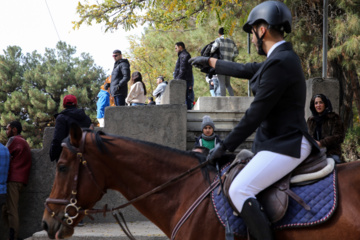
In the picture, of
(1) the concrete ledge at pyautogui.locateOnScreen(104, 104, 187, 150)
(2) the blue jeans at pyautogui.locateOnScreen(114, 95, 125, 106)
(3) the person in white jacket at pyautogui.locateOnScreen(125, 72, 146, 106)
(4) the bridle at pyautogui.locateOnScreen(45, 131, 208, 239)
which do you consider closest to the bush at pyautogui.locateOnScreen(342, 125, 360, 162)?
(3) the person in white jacket at pyautogui.locateOnScreen(125, 72, 146, 106)

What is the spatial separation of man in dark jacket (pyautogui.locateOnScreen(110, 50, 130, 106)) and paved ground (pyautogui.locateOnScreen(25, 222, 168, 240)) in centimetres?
385

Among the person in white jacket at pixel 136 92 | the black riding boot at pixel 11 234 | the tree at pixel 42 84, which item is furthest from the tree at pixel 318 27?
the tree at pixel 42 84

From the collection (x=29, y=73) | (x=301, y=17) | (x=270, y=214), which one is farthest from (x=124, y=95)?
(x=29, y=73)

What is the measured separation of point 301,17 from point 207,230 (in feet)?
42.4

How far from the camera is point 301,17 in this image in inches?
610

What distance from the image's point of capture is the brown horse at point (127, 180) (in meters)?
3.93

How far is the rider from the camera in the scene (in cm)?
357

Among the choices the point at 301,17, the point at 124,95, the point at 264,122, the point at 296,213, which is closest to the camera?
the point at 296,213

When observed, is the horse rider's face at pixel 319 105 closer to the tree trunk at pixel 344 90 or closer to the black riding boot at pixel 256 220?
the black riding boot at pixel 256 220

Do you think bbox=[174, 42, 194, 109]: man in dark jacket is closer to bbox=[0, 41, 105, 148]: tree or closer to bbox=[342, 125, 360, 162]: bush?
bbox=[342, 125, 360, 162]: bush

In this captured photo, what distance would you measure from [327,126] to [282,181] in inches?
169

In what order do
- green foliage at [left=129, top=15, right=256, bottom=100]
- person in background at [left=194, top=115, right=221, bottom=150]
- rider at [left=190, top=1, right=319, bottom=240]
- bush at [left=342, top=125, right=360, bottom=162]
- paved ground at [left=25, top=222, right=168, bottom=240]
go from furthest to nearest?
green foliage at [left=129, top=15, right=256, bottom=100] → bush at [left=342, top=125, right=360, bottom=162] → person in background at [left=194, top=115, right=221, bottom=150] → paved ground at [left=25, top=222, right=168, bottom=240] → rider at [left=190, top=1, right=319, bottom=240]

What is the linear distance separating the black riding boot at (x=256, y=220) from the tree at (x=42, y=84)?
4031cm

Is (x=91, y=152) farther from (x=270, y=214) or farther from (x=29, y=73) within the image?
(x=29, y=73)
